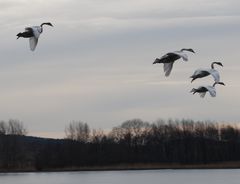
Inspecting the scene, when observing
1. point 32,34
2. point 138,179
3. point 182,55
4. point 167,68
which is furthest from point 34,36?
point 138,179

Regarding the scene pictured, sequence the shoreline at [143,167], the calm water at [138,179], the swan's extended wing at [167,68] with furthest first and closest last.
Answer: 1. the shoreline at [143,167]
2. the calm water at [138,179]
3. the swan's extended wing at [167,68]

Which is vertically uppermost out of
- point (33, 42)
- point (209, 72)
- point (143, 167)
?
point (143, 167)

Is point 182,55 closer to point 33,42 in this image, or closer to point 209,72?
point 209,72

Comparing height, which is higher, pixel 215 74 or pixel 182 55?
pixel 182 55

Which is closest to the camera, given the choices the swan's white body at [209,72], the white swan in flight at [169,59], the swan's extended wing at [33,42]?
the swan's white body at [209,72]

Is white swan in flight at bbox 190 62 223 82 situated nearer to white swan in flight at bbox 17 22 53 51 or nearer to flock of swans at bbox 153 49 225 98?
flock of swans at bbox 153 49 225 98

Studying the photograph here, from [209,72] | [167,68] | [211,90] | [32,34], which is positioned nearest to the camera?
[209,72]

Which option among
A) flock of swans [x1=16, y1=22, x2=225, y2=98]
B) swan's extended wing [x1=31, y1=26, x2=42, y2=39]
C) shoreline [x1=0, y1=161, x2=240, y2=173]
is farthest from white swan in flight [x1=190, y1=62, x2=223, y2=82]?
shoreline [x1=0, y1=161, x2=240, y2=173]

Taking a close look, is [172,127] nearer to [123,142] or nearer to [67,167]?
[123,142]

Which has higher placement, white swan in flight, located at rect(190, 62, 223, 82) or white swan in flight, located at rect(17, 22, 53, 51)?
white swan in flight, located at rect(17, 22, 53, 51)

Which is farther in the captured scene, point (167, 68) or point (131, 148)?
point (131, 148)

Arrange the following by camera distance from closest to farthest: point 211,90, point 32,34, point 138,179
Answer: point 32,34 < point 211,90 < point 138,179

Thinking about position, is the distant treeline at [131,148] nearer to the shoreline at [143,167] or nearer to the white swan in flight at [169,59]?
the shoreline at [143,167]

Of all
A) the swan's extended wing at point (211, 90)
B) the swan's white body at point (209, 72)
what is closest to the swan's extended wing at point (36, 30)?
the swan's white body at point (209, 72)
